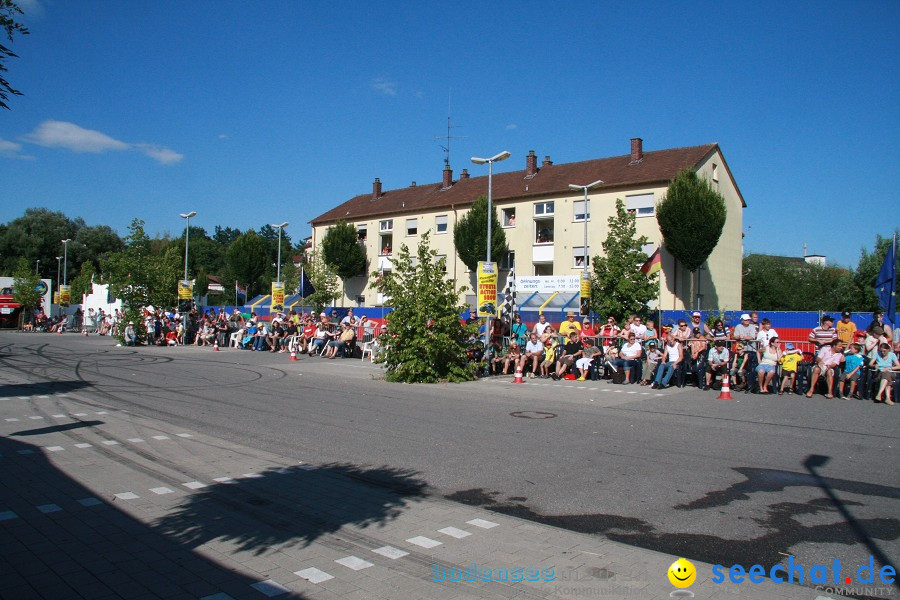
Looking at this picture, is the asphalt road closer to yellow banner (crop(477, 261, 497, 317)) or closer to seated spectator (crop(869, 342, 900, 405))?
seated spectator (crop(869, 342, 900, 405))

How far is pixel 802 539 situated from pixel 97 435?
347 inches

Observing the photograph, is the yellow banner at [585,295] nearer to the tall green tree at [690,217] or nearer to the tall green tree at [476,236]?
the tall green tree at [690,217]

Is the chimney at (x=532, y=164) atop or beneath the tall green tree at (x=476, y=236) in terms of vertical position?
atop

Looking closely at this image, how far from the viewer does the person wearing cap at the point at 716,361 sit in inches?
614

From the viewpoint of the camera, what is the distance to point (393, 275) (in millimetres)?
17594

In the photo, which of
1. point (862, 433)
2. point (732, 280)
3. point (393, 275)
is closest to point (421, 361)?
point (393, 275)

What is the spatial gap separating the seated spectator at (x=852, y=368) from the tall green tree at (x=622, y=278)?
54.0 ft

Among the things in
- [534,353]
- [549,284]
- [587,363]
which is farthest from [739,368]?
[549,284]

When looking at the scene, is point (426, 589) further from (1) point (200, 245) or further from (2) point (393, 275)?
(1) point (200, 245)

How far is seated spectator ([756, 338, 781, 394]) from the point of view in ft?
49.5

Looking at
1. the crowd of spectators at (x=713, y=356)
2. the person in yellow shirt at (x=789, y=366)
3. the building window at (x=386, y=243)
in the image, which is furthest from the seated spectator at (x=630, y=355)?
the building window at (x=386, y=243)

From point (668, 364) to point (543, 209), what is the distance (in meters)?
28.8

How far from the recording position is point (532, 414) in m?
11.7

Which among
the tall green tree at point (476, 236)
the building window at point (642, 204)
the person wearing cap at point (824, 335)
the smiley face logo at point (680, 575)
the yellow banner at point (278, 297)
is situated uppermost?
the building window at point (642, 204)
